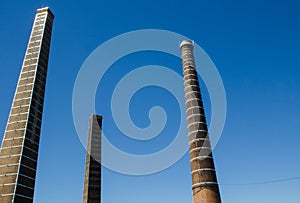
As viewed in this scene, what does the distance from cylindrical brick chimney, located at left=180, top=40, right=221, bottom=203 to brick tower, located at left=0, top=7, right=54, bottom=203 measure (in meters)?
11.7

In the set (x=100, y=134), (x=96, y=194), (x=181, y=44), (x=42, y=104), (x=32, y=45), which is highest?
(x=181, y=44)

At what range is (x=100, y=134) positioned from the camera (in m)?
30.3

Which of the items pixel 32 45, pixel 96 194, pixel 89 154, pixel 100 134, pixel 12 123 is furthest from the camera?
pixel 100 134

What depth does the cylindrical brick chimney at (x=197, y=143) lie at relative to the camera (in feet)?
66.5

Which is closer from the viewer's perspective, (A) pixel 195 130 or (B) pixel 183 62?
(A) pixel 195 130

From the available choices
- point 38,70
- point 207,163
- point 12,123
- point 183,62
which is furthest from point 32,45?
point 207,163

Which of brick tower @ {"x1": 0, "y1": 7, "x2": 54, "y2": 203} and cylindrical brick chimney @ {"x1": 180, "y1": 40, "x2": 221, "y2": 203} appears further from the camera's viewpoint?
cylindrical brick chimney @ {"x1": 180, "y1": 40, "x2": 221, "y2": 203}

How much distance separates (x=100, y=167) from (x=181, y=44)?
50.0 ft

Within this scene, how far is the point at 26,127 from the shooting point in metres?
18.5

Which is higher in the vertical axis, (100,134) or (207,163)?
(100,134)

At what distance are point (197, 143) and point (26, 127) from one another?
42.3 feet

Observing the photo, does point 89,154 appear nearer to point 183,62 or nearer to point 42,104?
point 42,104

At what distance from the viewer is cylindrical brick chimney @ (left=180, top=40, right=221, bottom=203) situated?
20281 millimetres

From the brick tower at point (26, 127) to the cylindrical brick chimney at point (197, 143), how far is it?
1166 centimetres
